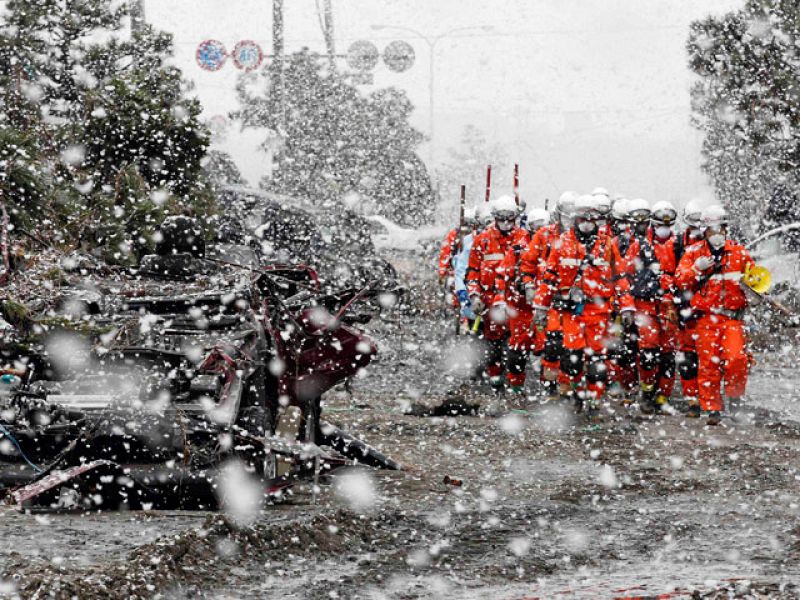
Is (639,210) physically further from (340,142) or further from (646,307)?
(340,142)

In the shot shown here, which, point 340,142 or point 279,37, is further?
point 340,142

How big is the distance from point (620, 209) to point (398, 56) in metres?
25.2

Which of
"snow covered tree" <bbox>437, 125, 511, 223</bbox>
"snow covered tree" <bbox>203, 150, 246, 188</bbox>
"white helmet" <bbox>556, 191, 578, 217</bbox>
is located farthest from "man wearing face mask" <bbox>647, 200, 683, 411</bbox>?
"snow covered tree" <bbox>437, 125, 511, 223</bbox>

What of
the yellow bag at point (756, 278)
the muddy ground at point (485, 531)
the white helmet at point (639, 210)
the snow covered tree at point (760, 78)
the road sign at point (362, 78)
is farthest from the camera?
the road sign at point (362, 78)

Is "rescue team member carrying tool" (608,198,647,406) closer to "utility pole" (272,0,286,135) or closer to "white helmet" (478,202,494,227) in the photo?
"white helmet" (478,202,494,227)

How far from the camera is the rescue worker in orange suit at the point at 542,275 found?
11.9 meters

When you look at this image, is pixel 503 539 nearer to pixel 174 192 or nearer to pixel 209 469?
pixel 209 469

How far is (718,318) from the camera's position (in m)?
11.5

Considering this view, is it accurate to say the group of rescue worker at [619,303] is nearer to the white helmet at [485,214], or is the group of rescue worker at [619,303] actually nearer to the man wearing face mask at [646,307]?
the man wearing face mask at [646,307]

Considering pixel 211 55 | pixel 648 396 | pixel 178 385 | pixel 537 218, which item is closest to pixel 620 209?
pixel 537 218

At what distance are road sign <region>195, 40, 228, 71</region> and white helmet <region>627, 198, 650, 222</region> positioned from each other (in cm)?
1809

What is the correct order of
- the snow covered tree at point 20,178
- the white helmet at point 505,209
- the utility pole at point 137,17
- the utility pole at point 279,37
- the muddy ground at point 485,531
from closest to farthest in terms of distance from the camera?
the muddy ground at point 485,531 < the snow covered tree at point 20,178 < the white helmet at point 505,209 < the utility pole at point 137,17 < the utility pole at point 279,37

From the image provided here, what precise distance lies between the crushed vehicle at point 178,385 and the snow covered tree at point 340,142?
26770 mm

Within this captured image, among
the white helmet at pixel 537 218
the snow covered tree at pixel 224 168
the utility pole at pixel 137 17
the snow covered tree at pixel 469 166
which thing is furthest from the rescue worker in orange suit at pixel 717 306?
the snow covered tree at pixel 469 166
